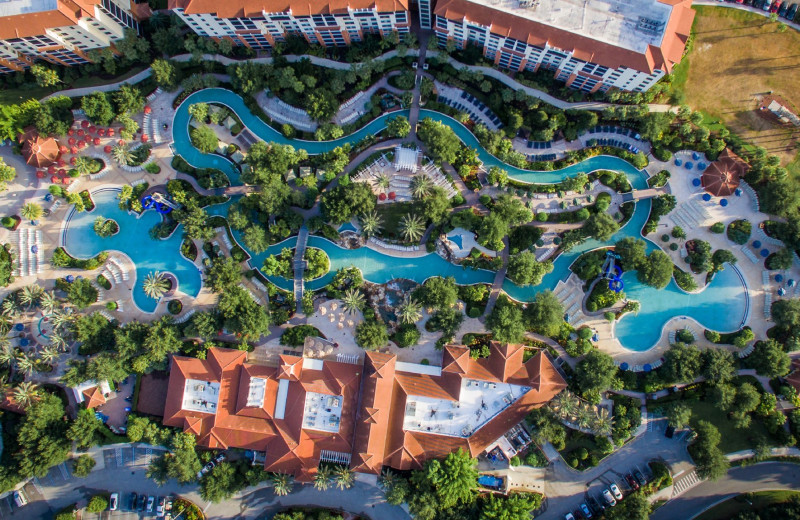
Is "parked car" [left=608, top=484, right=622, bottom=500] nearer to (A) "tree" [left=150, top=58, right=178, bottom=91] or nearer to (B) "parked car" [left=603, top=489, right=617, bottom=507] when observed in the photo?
(B) "parked car" [left=603, top=489, right=617, bottom=507]

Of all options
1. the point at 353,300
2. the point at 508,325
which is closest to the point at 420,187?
the point at 353,300

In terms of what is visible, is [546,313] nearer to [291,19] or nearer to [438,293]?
[438,293]

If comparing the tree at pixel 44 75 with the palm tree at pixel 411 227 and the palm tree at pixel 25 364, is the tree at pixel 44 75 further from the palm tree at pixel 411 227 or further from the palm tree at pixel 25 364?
the palm tree at pixel 411 227

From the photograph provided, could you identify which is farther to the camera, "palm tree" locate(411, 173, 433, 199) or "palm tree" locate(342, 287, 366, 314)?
"palm tree" locate(342, 287, 366, 314)

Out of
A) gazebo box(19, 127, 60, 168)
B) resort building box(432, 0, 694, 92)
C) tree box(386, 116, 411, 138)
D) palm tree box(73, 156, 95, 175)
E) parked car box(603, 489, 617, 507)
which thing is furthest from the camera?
gazebo box(19, 127, 60, 168)

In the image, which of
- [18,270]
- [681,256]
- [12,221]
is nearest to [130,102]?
[12,221]

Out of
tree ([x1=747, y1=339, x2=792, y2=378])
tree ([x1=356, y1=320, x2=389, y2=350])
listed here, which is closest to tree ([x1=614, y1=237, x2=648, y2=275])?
tree ([x1=747, y1=339, x2=792, y2=378])
